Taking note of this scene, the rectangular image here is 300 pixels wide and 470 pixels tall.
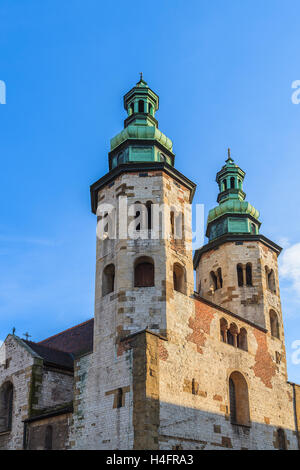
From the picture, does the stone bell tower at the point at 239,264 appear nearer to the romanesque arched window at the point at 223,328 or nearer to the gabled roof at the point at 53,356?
the romanesque arched window at the point at 223,328

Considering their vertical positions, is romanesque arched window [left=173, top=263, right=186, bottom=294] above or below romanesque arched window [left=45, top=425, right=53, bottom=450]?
above

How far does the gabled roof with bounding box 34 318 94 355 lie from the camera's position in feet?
92.7

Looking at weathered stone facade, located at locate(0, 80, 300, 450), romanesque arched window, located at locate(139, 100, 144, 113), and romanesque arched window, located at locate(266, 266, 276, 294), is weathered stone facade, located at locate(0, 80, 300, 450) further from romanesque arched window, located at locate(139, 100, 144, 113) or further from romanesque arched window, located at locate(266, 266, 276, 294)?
romanesque arched window, located at locate(139, 100, 144, 113)

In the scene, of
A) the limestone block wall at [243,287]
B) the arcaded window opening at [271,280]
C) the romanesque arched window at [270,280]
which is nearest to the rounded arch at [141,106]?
the limestone block wall at [243,287]

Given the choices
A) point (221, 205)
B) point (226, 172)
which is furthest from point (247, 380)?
point (226, 172)

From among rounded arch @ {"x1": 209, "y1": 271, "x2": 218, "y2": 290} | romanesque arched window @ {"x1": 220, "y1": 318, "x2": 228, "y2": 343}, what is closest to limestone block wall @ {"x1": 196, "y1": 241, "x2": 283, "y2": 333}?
rounded arch @ {"x1": 209, "y1": 271, "x2": 218, "y2": 290}

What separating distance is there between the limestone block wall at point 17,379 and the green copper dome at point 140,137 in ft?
34.8

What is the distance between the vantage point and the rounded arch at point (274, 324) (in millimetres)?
29453

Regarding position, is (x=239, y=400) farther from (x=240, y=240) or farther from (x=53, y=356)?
(x=240, y=240)

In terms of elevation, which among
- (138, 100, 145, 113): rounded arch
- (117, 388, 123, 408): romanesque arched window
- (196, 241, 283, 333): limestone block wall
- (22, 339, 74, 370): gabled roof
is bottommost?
(117, 388, 123, 408): romanesque arched window

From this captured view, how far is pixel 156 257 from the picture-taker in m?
22.9

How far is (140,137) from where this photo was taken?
27.0 m

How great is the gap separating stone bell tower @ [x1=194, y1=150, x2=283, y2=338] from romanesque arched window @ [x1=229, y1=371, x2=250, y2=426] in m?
4.94

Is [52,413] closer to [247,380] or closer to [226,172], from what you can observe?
[247,380]
